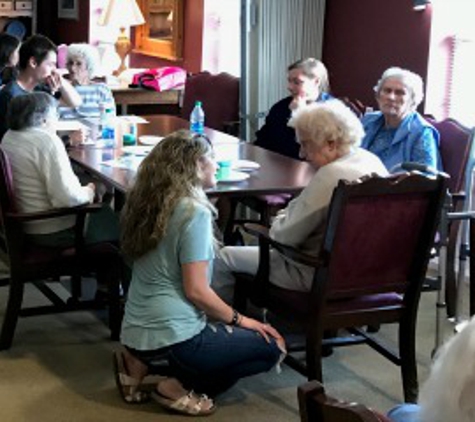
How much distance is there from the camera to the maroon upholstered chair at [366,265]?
2.98 m

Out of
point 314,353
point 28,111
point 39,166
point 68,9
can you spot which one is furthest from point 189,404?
point 68,9

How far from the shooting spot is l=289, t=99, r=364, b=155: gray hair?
3.22 m

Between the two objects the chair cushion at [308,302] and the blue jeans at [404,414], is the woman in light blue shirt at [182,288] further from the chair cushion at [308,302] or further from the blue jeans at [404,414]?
the blue jeans at [404,414]

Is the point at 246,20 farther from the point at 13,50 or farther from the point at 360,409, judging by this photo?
the point at 360,409

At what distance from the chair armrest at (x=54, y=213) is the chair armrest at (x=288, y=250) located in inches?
26.3

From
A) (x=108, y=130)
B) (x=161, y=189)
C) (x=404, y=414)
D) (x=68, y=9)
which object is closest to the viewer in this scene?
(x=404, y=414)

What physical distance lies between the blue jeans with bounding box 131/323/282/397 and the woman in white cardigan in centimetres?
26

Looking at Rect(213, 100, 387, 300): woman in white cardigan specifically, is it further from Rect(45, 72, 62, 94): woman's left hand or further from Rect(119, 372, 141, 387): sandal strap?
Rect(45, 72, 62, 94): woman's left hand

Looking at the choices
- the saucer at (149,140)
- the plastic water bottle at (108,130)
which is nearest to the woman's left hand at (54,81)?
the plastic water bottle at (108,130)

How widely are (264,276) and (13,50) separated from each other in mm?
2924

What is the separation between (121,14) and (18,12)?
2.28 metres

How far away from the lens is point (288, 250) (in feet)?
A: 10.2

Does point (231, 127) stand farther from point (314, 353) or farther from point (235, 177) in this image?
point (314, 353)

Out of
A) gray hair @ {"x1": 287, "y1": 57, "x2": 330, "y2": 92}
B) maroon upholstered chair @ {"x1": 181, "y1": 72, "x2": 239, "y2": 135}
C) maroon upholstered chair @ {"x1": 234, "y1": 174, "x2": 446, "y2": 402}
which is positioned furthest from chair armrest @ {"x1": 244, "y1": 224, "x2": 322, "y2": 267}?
maroon upholstered chair @ {"x1": 181, "y1": 72, "x2": 239, "y2": 135}
